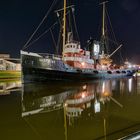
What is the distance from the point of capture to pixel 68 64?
31.6m

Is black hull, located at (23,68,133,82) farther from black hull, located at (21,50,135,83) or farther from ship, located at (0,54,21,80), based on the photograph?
ship, located at (0,54,21,80)

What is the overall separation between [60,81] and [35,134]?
2243 cm

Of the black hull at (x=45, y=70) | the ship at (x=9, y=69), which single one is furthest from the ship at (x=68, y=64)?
the ship at (x=9, y=69)

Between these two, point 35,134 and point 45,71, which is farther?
point 45,71

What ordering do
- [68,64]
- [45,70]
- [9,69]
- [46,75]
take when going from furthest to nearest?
1. [9,69]
2. [68,64]
3. [46,75]
4. [45,70]

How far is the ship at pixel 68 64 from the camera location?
26656mm

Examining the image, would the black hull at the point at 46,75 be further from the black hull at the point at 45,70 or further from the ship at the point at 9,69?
the ship at the point at 9,69

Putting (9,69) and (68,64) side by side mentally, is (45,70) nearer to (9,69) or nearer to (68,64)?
(68,64)

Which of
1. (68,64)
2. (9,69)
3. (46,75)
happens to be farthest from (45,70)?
(9,69)

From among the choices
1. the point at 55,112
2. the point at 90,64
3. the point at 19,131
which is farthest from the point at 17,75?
the point at 19,131

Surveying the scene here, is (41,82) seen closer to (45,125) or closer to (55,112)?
(55,112)

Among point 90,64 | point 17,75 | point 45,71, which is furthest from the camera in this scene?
point 17,75

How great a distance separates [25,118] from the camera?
320 inches

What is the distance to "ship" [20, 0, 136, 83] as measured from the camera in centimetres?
2666
